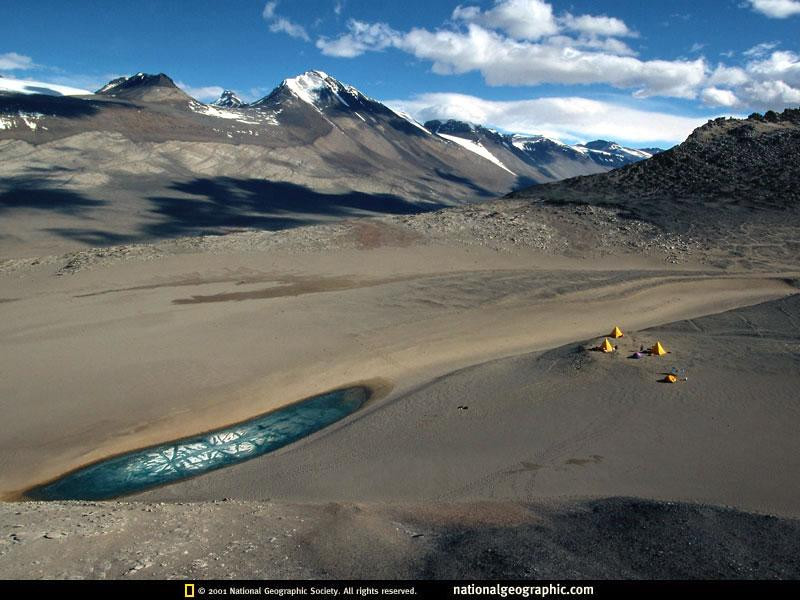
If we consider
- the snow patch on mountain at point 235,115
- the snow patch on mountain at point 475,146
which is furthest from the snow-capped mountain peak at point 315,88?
the snow patch on mountain at point 475,146

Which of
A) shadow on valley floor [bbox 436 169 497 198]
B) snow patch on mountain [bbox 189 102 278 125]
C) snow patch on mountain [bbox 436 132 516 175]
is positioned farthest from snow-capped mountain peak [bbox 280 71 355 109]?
snow patch on mountain [bbox 436 132 516 175]

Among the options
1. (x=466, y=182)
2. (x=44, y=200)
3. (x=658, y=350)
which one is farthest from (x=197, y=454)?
(x=466, y=182)

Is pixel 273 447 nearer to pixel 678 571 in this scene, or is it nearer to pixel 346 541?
pixel 346 541

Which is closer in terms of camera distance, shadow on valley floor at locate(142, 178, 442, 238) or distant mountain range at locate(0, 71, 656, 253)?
shadow on valley floor at locate(142, 178, 442, 238)

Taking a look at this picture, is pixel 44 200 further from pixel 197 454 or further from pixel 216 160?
pixel 197 454

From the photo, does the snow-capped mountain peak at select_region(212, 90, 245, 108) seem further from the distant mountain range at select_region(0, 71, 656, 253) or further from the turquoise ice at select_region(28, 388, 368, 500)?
the turquoise ice at select_region(28, 388, 368, 500)

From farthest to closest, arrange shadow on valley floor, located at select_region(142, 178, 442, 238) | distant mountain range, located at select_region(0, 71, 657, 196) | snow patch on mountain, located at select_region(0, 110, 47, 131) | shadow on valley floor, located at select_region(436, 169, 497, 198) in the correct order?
shadow on valley floor, located at select_region(436, 169, 497, 198) → distant mountain range, located at select_region(0, 71, 657, 196) → snow patch on mountain, located at select_region(0, 110, 47, 131) → shadow on valley floor, located at select_region(142, 178, 442, 238)

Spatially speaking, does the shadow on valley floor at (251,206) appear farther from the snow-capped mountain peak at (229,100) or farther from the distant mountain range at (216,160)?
the snow-capped mountain peak at (229,100)

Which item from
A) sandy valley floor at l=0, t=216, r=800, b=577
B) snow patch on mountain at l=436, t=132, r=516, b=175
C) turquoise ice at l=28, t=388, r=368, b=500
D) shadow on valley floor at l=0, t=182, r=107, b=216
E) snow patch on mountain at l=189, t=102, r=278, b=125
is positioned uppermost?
snow patch on mountain at l=436, t=132, r=516, b=175

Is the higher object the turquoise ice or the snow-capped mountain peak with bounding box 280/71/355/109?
the snow-capped mountain peak with bounding box 280/71/355/109
